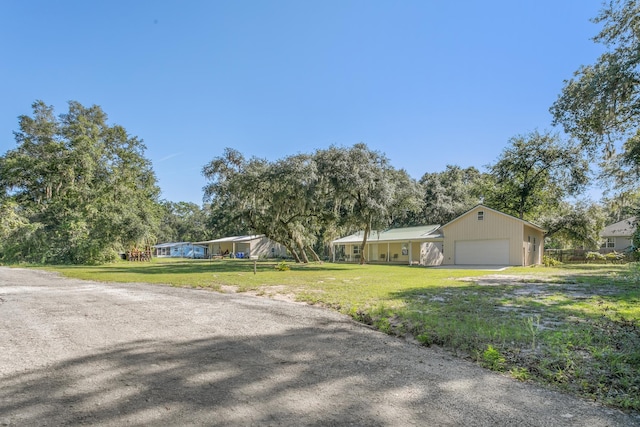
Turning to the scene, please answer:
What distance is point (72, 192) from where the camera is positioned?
2855 cm

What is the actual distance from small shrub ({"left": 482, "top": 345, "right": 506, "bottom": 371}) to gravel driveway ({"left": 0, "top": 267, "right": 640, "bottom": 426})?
0.57ft

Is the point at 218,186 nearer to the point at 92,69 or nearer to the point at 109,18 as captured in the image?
the point at 92,69

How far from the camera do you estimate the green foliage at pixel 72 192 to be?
2512 centimetres

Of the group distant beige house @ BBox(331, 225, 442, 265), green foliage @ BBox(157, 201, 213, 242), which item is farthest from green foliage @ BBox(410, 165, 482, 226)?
green foliage @ BBox(157, 201, 213, 242)

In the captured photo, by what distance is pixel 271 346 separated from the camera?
404 centimetres

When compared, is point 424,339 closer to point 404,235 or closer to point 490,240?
point 490,240

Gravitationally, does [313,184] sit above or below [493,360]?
above

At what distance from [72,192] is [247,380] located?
106 feet

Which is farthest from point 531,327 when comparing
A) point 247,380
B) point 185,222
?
point 185,222

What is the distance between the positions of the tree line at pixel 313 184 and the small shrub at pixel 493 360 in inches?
351

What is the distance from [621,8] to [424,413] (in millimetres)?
13867

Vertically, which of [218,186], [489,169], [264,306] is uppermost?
[489,169]

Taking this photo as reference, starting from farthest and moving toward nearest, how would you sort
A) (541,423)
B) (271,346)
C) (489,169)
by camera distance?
(489,169) → (271,346) → (541,423)

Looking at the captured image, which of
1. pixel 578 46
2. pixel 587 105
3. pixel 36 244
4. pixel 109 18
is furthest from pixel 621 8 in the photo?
pixel 36 244
